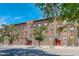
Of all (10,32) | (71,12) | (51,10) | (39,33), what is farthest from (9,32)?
(71,12)

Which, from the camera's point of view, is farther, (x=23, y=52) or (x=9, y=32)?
(x=9, y=32)

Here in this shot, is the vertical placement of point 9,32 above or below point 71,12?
below

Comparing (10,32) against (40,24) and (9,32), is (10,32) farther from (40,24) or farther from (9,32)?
(40,24)

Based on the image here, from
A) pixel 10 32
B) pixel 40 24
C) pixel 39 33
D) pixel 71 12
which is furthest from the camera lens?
pixel 39 33

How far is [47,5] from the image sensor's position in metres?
4.87

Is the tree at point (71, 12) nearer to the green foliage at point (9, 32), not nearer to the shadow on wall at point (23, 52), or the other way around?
→ the shadow on wall at point (23, 52)

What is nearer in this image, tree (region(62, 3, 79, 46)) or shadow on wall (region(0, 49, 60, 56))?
tree (region(62, 3, 79, 46))

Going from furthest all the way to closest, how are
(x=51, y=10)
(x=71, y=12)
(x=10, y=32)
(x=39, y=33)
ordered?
(x=39, y=33) < (x=10, y=32) < (x=51, y=10) < (x=71, y=12)

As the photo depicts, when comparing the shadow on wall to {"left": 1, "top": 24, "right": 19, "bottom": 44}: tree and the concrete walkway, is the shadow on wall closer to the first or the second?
the concrete walkway

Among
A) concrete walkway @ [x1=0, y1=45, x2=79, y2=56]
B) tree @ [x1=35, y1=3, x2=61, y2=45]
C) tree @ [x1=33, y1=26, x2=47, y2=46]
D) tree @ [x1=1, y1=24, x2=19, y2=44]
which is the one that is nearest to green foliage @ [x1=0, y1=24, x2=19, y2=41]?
tree @ [x1=1, y1=24, x2=19, y2=44]

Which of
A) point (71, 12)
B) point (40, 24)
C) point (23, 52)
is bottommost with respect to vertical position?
point (23, 52)

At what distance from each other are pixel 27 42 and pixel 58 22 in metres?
0.89

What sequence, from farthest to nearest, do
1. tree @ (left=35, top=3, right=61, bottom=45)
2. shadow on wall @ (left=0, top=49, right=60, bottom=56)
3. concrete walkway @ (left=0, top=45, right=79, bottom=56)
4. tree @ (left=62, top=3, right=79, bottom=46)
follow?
1. concrete walkway @ (left=0, top=45, right=79, bottom=56)
2. shadow on wall @ (left=0, top=49, right=60, bottom=56)
3. tree @ (left=35, top=3, right=61, bottom=45)
4. tree @ (left=62, top=3, right=79, bottom=46)

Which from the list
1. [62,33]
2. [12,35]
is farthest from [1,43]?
[62,33]
